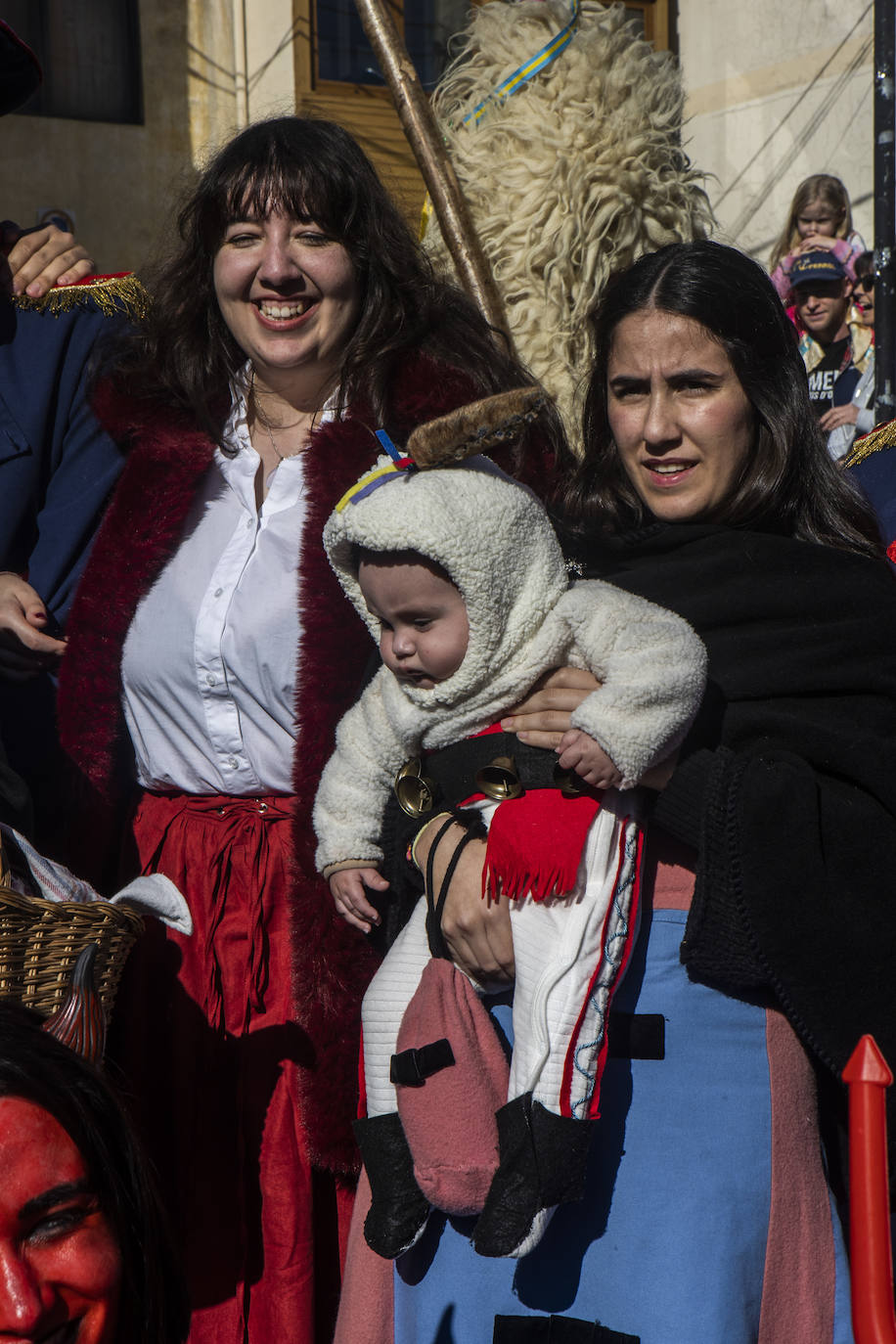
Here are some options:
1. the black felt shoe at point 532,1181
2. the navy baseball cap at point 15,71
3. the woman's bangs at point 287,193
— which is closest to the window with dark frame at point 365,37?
the navy baseball cap at point 15,71

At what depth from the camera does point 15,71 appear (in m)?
2.79

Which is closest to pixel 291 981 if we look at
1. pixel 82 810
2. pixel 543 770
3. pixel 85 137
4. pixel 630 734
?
pixel 82 810

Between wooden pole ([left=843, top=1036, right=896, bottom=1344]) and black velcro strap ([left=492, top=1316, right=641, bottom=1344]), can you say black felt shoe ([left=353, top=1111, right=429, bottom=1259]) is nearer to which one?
black velcro strap ([left=492, top=1316, right=641, bottom=1344])

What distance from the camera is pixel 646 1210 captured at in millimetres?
1783

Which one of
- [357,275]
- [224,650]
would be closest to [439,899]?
[224,650]

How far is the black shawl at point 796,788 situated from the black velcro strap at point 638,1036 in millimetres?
88

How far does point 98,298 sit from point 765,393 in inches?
61.3

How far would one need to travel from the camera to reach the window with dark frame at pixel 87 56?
9.22 meters

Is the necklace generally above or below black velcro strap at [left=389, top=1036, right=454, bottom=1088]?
above

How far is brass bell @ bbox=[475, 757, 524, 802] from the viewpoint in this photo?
1909 millimetres

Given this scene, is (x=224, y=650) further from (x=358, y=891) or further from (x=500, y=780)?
(x=500, y=780)

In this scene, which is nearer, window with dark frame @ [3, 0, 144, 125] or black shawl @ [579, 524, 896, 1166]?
black shawl @ [579, 524, 896, 1166]

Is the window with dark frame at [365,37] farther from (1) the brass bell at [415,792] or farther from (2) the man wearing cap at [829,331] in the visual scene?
(1) the brass bell at [415,792]

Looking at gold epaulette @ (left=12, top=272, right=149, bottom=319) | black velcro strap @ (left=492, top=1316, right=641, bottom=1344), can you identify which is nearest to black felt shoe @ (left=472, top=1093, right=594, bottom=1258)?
black velcro strap @ (left=492, top=1316, right=641, bottom=1344)
